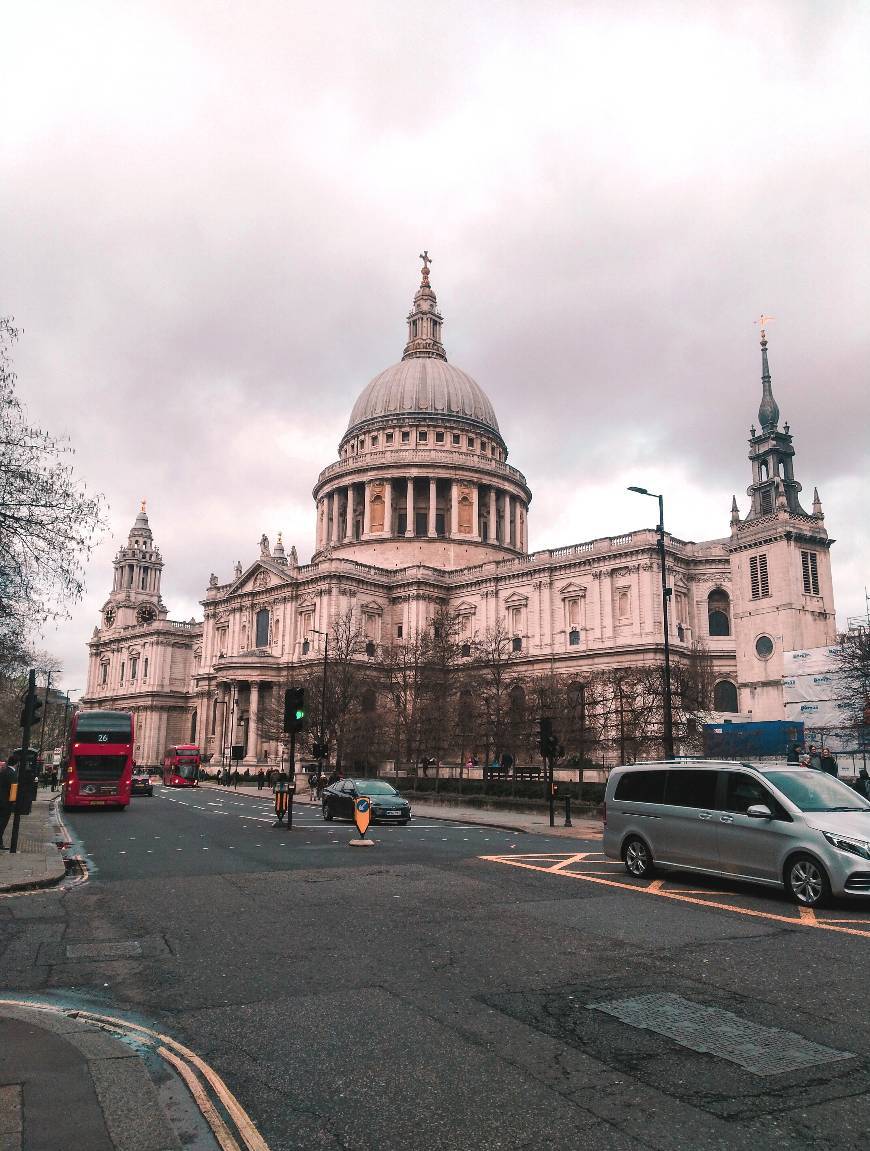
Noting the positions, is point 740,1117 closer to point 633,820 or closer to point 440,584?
point 633,820

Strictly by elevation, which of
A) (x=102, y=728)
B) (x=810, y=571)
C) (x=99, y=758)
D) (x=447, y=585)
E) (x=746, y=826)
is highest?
(x=447, y=585)

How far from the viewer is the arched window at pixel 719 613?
6812cm

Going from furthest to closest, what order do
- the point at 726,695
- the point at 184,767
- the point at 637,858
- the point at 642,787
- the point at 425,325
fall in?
1. the point at 425,325
2. the point at 184,767
3. the point at 726,695
4. the point at 642,787
5. the point at 637,858

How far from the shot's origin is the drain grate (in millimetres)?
5785

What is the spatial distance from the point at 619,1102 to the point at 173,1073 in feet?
9.38

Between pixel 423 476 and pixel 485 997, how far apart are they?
85203 mm

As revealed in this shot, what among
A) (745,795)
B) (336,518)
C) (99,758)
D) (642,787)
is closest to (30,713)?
(642,787)

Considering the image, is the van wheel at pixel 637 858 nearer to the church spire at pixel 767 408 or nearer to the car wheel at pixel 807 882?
the car wheel at pixel 807 882

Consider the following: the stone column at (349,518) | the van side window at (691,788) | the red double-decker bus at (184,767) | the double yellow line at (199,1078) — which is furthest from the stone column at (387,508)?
the double yellow line at (199,1078)

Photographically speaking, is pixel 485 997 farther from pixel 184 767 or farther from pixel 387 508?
pixel 387 508

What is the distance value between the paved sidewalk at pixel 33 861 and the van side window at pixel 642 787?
973 centimetres

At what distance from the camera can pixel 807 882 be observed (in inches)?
458

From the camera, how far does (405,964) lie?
334 inches

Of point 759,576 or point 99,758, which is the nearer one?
point 99,758
